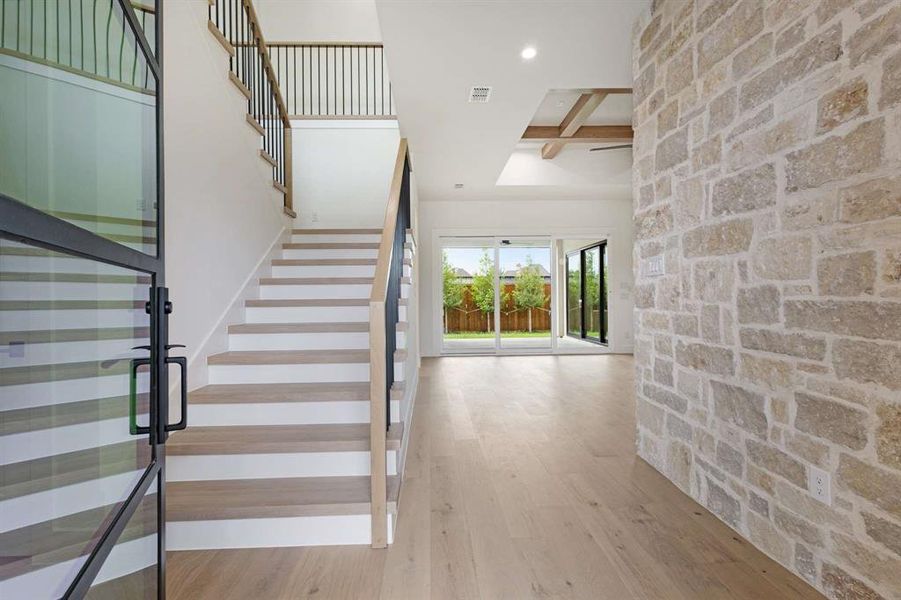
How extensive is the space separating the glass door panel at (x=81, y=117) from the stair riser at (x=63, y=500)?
385mm

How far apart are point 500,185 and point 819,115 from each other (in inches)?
211

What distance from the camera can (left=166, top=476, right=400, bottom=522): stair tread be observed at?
194 centimetres

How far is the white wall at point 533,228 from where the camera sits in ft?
25.4

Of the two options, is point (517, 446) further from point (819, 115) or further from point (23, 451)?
point (23, 451)

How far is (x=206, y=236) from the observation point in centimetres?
286

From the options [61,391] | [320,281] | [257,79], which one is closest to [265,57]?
[257,79]

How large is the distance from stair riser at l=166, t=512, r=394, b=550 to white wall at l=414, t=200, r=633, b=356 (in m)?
5.74

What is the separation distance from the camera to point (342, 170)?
566 centimetres

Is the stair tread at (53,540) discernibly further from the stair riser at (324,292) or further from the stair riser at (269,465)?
the stair riser at (324,292)

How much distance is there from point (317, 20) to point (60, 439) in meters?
7.78

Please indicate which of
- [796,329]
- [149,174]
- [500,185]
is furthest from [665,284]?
[500,185]

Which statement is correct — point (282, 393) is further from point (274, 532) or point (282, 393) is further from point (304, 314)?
point (304, 314)

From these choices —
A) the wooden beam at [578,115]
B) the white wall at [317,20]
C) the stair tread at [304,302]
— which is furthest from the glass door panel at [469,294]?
the stair tread at [304,302]

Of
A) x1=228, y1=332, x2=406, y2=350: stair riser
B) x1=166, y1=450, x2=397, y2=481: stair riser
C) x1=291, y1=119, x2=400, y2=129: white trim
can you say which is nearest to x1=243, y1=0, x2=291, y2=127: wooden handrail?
x1=291, y1=119, x2=400, y2=129: white trim
